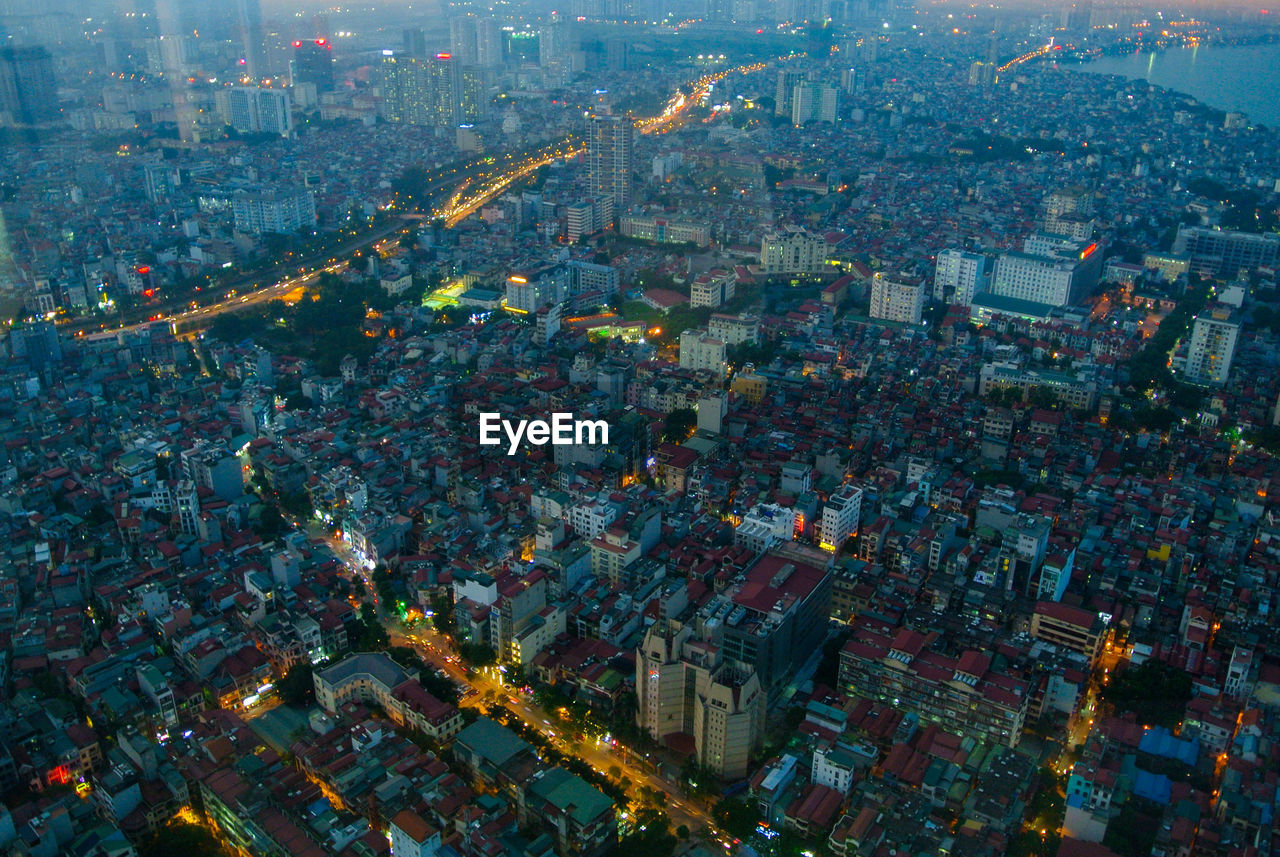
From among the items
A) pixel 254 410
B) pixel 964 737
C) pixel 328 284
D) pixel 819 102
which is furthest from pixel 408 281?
pixel 819 102

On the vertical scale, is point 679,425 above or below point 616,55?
below

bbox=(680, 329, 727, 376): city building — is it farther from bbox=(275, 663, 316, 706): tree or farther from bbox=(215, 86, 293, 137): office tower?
bbox=(215, 86, 293, 137): office tower

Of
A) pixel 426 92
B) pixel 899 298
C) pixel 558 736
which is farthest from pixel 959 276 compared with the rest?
pixel 426 92

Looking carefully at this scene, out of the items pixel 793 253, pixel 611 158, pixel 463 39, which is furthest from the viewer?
pixel 463 39

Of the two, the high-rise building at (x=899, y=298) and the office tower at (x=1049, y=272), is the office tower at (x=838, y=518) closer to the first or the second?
the high-rise building at (x=899, y=298)

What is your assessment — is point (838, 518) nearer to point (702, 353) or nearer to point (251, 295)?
point (702, 353)

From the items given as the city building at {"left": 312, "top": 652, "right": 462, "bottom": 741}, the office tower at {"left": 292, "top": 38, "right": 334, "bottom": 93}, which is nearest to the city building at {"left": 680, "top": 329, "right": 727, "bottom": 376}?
the city building at {"left": 312, "top": 652, "right": 462, "bottom": 741}
